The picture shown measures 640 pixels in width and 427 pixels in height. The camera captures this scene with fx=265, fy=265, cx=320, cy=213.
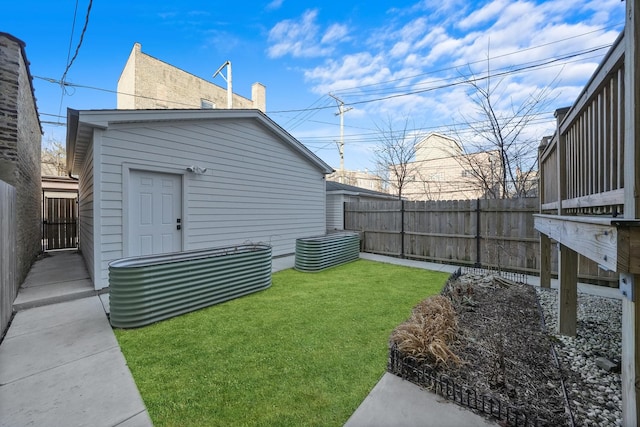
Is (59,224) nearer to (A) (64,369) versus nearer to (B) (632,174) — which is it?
(A) (64,369)

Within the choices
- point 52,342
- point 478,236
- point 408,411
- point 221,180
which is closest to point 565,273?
point 408,411

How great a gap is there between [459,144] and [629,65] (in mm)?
10785

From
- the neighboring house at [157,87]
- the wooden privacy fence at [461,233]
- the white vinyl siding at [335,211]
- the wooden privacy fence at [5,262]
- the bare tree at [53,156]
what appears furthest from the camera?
the bare tree at [53,156]

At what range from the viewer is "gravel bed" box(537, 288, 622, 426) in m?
1.93

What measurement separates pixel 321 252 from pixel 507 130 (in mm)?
7499

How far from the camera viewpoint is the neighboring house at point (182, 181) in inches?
187

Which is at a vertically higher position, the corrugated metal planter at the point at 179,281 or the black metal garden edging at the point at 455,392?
the corrugated metal planter at the point at 179,281

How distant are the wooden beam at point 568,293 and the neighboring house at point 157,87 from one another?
751 inches

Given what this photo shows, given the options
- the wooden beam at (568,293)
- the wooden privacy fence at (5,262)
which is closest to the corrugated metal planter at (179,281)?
the wooden privacy fence at (5,262)

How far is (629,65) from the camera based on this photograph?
50.2 inches

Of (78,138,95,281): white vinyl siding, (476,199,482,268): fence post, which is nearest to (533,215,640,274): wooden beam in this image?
(476,199,482,268): fence post

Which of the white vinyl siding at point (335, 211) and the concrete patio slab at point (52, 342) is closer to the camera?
the concrete patio slab at point (52, 342)

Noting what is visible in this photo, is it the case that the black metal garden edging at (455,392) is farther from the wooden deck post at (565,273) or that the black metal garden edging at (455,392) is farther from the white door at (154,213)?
the white door at (154,213)

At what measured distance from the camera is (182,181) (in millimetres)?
5863
